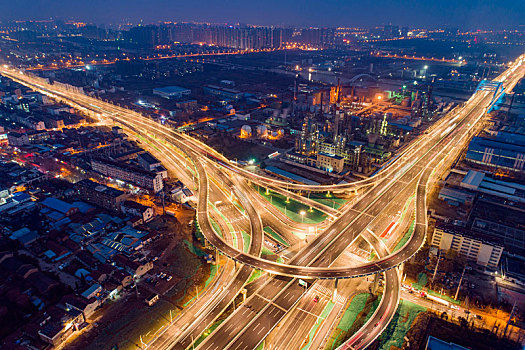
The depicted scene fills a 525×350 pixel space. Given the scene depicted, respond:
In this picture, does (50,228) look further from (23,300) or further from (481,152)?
(481,152)

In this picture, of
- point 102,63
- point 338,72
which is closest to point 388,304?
point 338,72

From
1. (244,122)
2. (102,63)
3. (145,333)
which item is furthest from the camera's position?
(102,63)

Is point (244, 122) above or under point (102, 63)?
under

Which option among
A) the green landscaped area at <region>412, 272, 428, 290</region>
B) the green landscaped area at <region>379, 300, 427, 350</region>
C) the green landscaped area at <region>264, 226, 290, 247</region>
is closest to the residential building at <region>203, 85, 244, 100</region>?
the green landscaped area at <region>264, 226, 290, 247</region>

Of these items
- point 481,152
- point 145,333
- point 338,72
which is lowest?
point 145,333

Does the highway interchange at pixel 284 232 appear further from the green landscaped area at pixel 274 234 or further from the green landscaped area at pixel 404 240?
the green landscaped area at pixel 274 234

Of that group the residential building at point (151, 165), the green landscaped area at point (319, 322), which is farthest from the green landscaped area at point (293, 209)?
the residential building at point (151, 165)

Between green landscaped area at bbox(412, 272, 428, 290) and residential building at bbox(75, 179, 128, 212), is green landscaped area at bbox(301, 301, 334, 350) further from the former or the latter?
residential building at bbox(75, 179, 128, 212)
